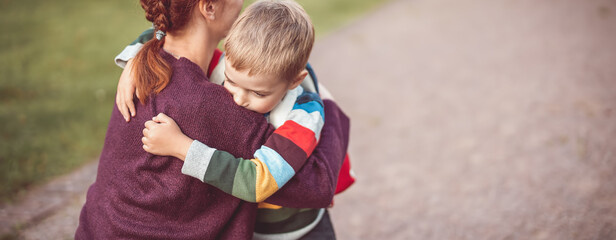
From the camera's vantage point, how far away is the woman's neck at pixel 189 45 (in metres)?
1.82

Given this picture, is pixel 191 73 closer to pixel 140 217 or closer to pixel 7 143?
pixel 140 217

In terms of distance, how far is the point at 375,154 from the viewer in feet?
16.9

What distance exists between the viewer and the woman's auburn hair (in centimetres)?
161

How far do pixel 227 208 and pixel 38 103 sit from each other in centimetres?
526

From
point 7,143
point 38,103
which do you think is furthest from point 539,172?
point 38,103

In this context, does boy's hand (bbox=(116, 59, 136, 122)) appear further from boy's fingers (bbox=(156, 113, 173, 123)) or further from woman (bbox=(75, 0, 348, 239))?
boy's fingers (bbox=(156, 113, 173, 123))

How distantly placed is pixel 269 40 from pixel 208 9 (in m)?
0.33

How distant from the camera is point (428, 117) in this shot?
5.86m

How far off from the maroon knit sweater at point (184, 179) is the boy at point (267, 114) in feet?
0.20

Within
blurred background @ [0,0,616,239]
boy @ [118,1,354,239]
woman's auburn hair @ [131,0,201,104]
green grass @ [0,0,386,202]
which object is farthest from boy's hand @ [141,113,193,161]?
blurred background @ [0,0,616,239]

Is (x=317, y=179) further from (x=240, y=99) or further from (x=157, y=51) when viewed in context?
(x=157, y=51)

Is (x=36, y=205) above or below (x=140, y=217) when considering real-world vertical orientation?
below

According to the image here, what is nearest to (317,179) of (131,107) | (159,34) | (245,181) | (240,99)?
(245,181)

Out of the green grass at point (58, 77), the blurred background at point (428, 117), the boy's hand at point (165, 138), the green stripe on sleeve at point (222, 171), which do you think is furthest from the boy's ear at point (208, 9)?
the blurred background at point (428, 117)
